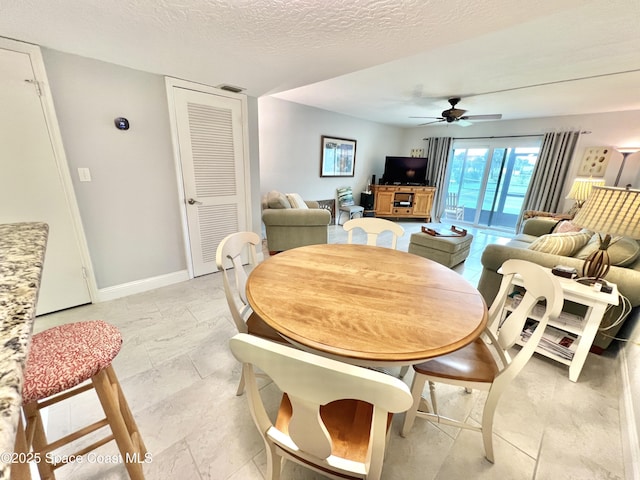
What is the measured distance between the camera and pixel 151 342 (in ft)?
6.08

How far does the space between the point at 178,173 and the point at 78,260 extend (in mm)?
1138

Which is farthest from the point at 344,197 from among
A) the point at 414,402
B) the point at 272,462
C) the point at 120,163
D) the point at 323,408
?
the point at 272,462

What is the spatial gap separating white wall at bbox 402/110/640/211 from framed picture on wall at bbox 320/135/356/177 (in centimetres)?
268

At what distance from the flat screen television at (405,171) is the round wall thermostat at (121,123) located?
524cm

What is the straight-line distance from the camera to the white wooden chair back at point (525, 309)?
1004 mm

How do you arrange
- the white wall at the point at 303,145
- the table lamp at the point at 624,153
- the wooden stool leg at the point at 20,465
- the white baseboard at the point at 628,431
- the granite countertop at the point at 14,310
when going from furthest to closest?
1. the white wall at the point at 303,145
2. the table lamp at the point at 624,153
3. the white baseboard at the point at 628,431
4. the wooden stool leg at the point at 20,465
5. the granite countertop at the point at 14,310

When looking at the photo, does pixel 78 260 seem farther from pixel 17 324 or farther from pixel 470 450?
pixel 470 450

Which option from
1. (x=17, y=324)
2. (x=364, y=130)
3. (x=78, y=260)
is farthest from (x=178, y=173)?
(x=364, y=130)

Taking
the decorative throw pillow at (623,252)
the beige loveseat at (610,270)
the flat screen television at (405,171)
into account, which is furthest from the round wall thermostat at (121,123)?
the flat screen television at (405,171)

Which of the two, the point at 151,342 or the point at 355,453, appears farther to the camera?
the point at 151,342

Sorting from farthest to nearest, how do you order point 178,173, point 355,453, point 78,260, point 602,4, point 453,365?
point 178,173 < point 78,260 < point 602,4 < point 453,365 < point 355,453

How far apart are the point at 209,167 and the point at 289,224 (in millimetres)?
1199

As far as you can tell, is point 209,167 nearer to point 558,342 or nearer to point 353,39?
point 353,39

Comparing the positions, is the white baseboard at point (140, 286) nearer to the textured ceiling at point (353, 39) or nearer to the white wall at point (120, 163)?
the white wall at point (120, 163)
